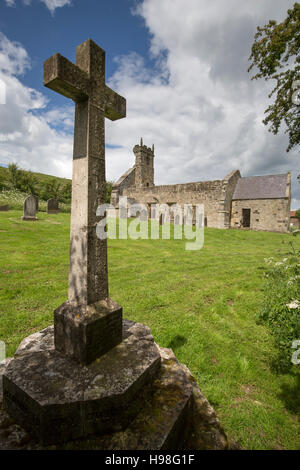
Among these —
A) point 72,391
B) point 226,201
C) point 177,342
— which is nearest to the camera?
point 72,391

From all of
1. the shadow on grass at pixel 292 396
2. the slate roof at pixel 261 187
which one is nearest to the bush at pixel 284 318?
the shadow on grass at pixel 292 396

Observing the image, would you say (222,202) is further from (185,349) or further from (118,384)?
(118,384)

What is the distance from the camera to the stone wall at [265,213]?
18797 mm

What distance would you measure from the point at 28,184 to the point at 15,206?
38.4ft

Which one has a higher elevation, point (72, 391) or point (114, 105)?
point (114, 105)

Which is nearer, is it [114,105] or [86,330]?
[86,330]

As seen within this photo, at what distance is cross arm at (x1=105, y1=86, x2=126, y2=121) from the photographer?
2131mm

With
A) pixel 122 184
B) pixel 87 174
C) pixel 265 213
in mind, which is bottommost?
pixel 87 174

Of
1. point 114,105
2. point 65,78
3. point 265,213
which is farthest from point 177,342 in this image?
point 265,213

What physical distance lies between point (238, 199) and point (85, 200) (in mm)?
21589

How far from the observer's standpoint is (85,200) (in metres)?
1.89

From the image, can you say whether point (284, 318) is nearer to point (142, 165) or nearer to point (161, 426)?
point (161, 426)

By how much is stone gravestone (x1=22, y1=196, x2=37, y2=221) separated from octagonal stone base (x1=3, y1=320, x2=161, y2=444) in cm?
1350

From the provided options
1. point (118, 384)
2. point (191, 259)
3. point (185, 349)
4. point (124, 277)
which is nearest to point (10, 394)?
point (118, 384)
